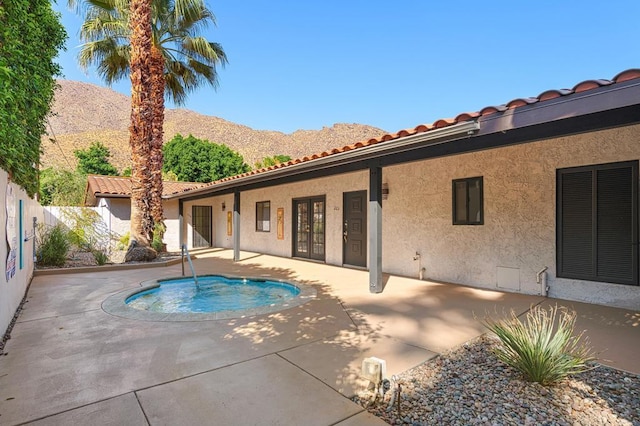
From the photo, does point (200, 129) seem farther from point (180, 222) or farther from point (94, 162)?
point (180, 222)

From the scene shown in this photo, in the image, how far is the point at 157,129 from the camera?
12.1 metres

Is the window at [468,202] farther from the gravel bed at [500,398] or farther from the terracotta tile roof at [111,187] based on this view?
the terracotta tile roof at [111,187]

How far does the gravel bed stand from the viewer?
8.54 feet

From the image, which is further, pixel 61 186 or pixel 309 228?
pixel 61 186

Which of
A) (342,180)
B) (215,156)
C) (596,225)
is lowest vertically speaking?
(596,225)

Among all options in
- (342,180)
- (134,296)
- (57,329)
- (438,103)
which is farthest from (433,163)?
(438,103)

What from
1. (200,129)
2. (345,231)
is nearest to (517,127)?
(345,231)

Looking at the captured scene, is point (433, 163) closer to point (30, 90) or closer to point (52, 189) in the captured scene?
point (30, 90)

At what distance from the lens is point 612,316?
509cm

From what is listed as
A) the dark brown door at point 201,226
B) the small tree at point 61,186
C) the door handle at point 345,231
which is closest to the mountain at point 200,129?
the small tree at point 61,186

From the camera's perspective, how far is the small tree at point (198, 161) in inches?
1275

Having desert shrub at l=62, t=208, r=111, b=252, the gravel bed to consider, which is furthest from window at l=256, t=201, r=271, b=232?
the gravel bed

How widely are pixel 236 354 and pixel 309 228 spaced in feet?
27.3

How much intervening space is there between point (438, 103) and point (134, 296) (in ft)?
97.8
